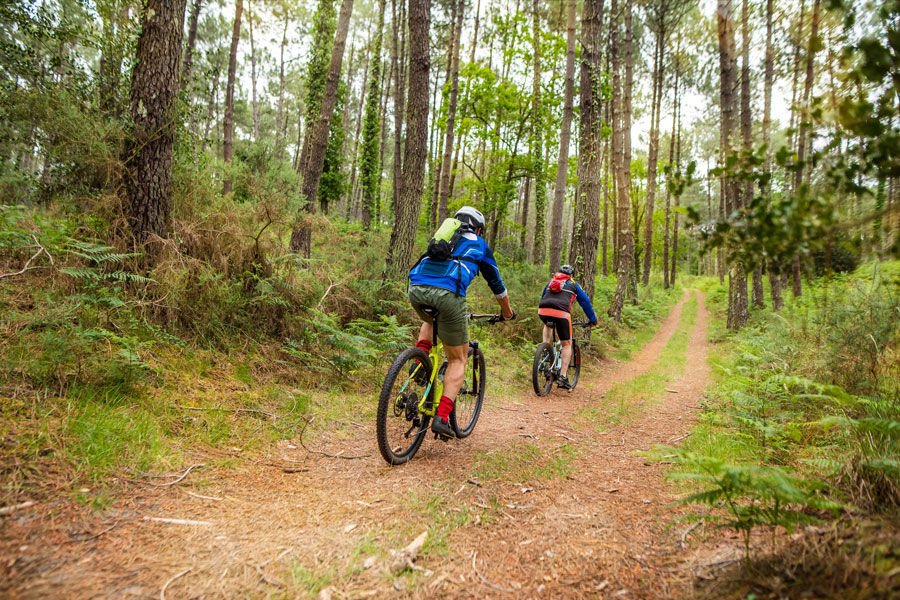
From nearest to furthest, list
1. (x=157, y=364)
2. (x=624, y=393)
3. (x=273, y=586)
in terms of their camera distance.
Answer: (x=273, y=586) → (x=157, y=364) → (x=624, y=393)

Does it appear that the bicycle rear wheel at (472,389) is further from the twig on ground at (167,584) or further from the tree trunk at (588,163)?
the tree trunk at (588,163)

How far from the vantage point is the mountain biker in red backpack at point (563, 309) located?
286 inches

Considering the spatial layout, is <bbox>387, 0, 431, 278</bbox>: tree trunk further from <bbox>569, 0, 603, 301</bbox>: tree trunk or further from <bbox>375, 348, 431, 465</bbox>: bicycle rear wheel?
<bbox>569, 0, 603, 301</bbox>: tree trunk

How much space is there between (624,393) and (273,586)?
6594 mm

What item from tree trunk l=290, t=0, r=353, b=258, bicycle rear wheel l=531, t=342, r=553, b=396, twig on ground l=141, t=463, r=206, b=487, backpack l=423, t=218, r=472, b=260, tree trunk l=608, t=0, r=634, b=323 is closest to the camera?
twig on ground l=141, t=463, r=206, b=487

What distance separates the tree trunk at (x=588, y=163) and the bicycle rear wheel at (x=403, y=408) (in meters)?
7.71

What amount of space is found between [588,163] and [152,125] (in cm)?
912

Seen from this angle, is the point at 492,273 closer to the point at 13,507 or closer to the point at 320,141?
the point at 13,507

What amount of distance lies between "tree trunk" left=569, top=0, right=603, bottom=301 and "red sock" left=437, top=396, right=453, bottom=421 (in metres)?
7.61

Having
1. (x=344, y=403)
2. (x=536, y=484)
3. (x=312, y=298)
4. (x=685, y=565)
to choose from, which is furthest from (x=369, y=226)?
(x=685, y=565)

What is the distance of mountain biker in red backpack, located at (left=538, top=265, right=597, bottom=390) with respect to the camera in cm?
727

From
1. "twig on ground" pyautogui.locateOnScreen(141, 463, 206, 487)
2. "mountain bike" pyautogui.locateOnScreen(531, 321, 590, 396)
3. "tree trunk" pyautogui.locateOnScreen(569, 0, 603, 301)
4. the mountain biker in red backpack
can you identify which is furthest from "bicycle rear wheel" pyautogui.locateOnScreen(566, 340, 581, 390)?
"twig on ground" pyautogui.locateOnScreen(141, 463, 206, 487)

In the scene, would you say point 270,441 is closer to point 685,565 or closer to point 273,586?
point 273,586

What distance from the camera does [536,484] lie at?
11.8 ft
